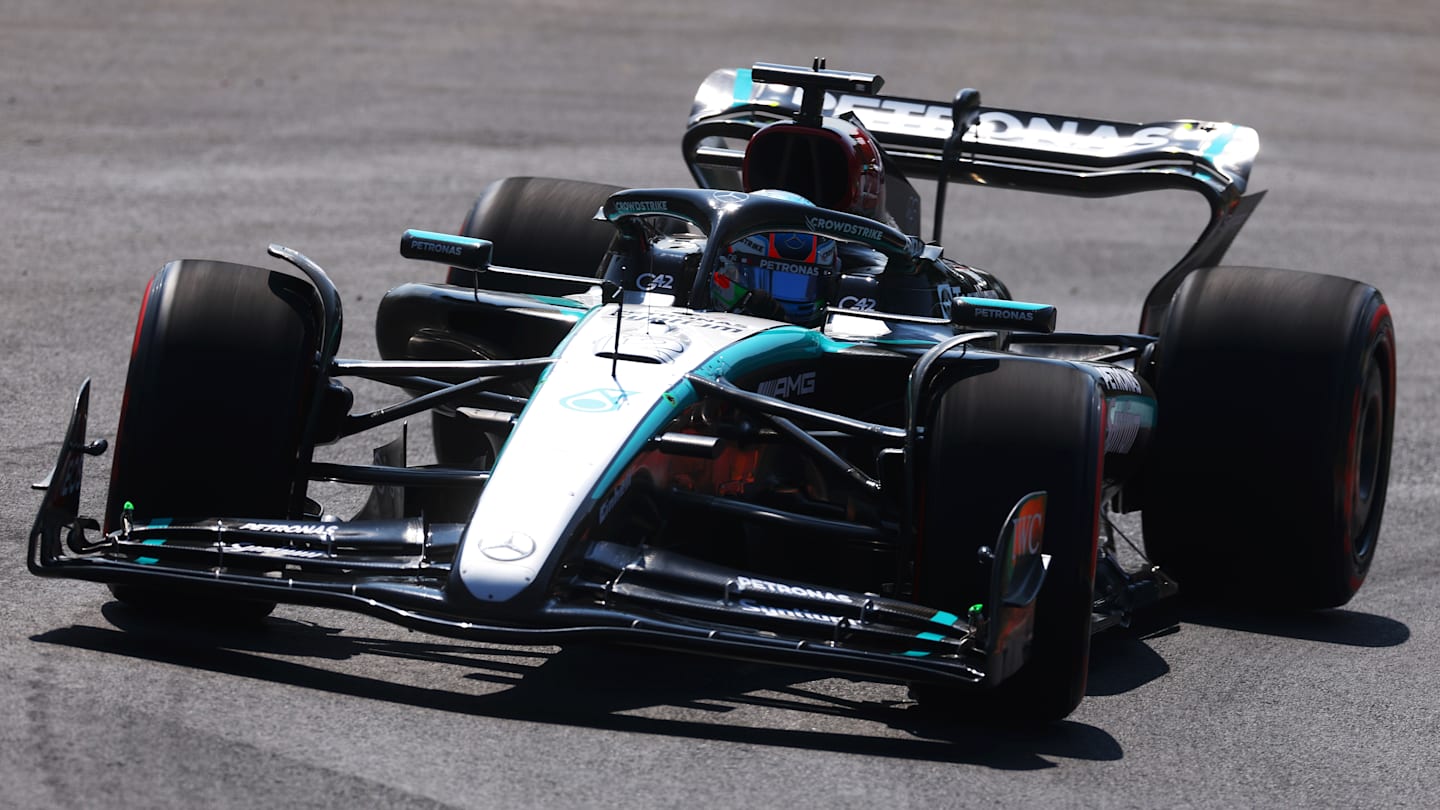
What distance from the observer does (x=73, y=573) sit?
5.94 m

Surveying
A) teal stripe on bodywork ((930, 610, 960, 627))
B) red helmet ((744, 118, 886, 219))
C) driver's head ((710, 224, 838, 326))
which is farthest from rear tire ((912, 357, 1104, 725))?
red helmet ((744, 118, 886, 219))

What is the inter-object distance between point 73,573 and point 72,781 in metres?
1.08

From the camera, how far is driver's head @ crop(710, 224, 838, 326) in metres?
7.75

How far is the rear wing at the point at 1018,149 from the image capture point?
30.1 feet

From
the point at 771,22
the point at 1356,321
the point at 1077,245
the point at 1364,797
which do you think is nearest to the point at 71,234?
the point at 1077,245

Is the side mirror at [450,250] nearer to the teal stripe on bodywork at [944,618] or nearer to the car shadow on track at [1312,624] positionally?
the teal stripe on bodywork at [944,618]

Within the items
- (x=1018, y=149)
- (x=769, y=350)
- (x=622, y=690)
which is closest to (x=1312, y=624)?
(x=769, y=350)

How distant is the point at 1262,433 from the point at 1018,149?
238 cm

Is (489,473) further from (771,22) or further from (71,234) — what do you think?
(771,22)

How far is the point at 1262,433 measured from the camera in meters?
7.80

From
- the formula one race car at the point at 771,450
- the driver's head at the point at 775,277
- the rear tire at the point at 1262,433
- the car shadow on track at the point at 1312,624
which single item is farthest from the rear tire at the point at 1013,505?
the car shadow on track at the point at 1312,624

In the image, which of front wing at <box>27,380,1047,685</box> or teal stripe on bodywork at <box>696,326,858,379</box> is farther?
teal stripe on bodywork at <box>696,326,858,379</box>

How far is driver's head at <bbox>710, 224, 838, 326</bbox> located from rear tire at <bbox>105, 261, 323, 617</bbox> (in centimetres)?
182

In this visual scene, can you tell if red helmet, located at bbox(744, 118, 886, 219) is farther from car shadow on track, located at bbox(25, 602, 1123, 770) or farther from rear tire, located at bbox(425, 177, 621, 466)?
car shadow on track, located at bbox(25, 602, 1123, 770)
